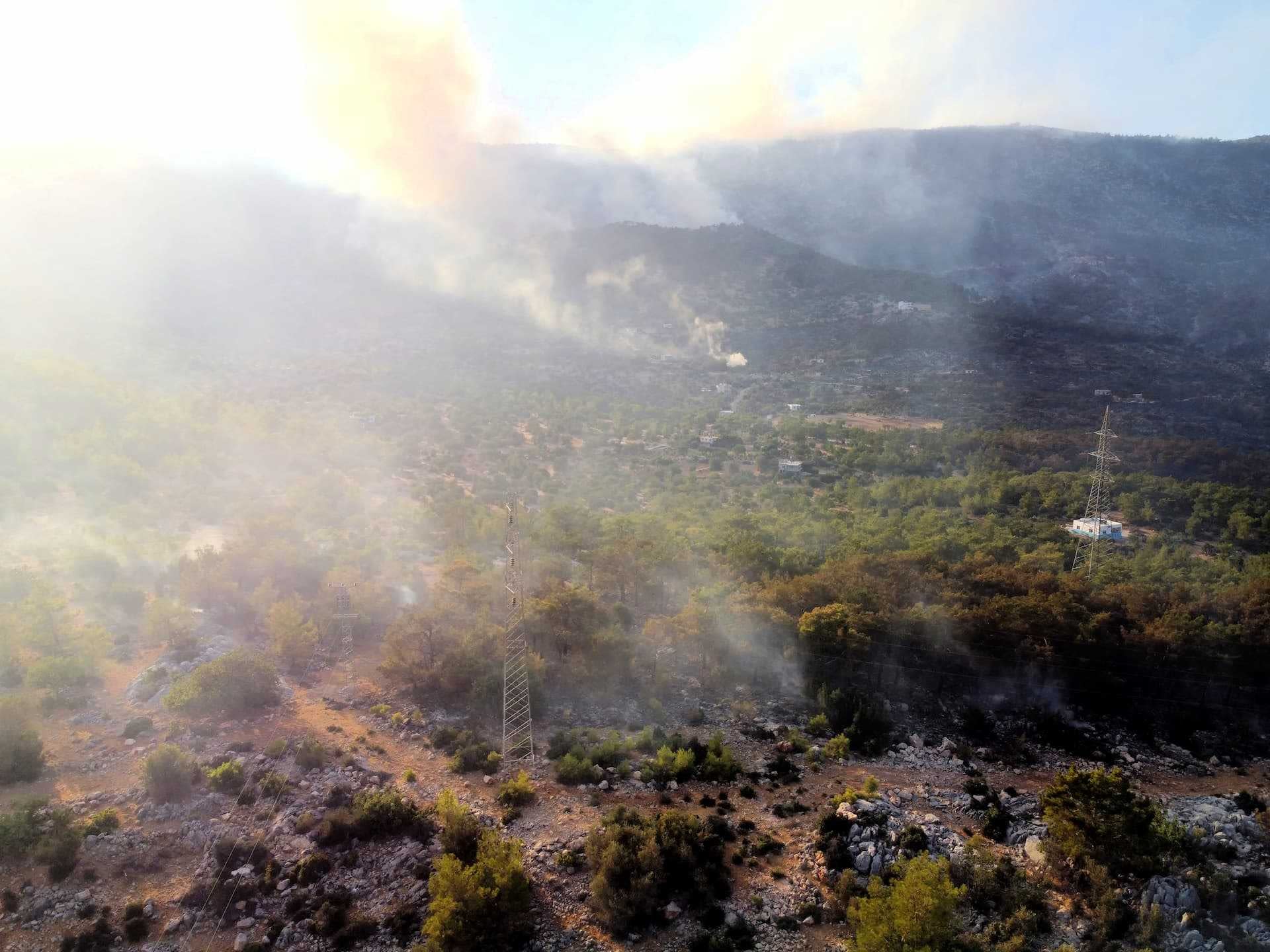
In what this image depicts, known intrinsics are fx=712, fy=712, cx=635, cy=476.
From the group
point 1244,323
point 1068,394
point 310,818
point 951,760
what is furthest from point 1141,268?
point 310,818

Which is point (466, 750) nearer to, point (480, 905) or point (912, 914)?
point (480, 905)

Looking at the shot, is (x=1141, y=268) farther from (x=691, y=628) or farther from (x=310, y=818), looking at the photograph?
(x=310, y=818)

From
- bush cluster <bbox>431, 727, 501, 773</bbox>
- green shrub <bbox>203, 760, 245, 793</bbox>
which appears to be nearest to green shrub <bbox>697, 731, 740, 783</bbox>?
bush cluster <bbox>431, 727, 501, 773</bbox>

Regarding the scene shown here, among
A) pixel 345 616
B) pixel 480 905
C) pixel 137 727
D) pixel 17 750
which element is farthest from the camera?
pixel 345 616

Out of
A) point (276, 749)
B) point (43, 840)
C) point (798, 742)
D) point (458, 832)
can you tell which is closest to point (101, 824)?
point (43, 840)

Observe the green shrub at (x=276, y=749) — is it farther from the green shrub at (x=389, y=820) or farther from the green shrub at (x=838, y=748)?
the green shrub at (x=838, y=748)

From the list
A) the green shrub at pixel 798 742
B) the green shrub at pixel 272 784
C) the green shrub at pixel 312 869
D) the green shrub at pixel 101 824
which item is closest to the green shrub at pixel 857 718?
the green shrub at pixel 798 742
